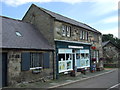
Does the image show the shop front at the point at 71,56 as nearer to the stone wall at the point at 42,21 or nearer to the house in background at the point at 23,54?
the stone wall at the point at 42,21

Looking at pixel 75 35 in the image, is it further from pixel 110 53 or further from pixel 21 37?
pixel 110 53

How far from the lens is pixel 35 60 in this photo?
1395cm

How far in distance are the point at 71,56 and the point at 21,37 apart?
6.80 metres

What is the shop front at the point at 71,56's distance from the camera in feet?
53.9

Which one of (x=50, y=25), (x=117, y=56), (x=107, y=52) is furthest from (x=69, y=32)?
(x=117, y=56)

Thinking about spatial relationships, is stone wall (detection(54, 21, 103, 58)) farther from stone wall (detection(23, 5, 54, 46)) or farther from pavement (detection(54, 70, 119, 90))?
pavement (detection(54, 70, 119, 90))

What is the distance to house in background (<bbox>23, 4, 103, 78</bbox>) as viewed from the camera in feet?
52.4

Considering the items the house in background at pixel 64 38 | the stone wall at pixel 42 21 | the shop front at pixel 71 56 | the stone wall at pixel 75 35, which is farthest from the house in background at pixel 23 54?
the stone wall at pixel 75 35

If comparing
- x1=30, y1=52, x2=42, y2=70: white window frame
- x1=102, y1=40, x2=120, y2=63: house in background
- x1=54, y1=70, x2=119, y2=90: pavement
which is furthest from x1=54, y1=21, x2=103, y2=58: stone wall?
x1=102, y1=40, x2=120, y2=63: house in background

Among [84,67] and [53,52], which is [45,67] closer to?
[53,52]

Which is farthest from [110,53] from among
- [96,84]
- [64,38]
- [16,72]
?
[16,72]

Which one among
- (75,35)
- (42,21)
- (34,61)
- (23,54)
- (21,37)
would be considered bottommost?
(34,61)

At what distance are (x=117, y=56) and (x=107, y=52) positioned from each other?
3165 mm

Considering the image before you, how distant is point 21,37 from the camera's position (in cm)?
1374
